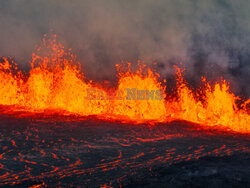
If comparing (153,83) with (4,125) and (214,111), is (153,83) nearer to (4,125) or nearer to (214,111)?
(214,111)

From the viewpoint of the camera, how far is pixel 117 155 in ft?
15.9

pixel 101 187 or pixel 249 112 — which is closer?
pixel 101 187

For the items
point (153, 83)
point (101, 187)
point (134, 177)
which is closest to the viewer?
point (101, 187)

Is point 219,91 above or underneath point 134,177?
above

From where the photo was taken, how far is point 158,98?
35.1 ft

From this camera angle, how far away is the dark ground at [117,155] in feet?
12.4

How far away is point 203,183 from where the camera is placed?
3707 millimetres

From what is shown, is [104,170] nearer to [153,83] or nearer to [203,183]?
[203,183]

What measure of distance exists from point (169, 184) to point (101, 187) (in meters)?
0.92

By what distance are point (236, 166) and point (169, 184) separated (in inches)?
54.8

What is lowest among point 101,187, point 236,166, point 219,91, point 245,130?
point 101,187

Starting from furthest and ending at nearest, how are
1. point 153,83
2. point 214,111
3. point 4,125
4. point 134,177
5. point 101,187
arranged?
point 153,83
point 214,111
point 4,125
point 134,177
point 101,187

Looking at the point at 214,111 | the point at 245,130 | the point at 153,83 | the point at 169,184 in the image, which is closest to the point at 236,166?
the point at 169,184

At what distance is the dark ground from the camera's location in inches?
149
